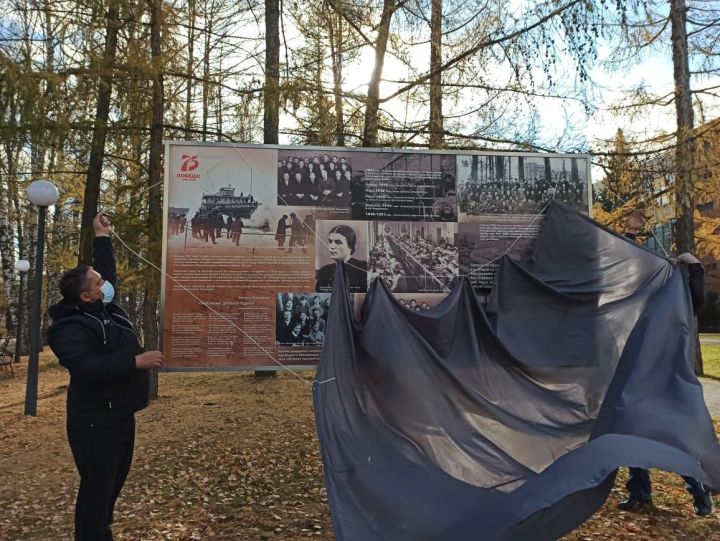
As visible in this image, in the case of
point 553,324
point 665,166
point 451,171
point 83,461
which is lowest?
point 83,461

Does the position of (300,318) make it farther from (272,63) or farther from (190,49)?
(190,49)

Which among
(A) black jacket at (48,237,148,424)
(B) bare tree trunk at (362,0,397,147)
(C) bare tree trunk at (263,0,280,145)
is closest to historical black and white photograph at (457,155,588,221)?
(B) bare tree trunk at (362,0,397,147)

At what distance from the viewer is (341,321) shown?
3.98 metres

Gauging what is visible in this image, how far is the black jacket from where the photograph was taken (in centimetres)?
312

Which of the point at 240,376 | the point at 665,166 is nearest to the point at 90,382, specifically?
the point at 665,166

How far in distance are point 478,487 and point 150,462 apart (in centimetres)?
444

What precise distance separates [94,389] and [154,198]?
699cm

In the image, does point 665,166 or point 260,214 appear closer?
point 260,214

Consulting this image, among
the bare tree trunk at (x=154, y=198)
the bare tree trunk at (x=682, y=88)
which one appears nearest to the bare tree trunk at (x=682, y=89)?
the bare tree trunk at (x=682, y=88)

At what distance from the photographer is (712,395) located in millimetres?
10742

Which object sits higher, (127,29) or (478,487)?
(127,29)

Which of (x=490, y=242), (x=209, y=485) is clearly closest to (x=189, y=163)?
(x=490, y=242)

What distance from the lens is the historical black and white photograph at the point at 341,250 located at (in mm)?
5234

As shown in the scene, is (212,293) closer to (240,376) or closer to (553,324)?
(553,324)
